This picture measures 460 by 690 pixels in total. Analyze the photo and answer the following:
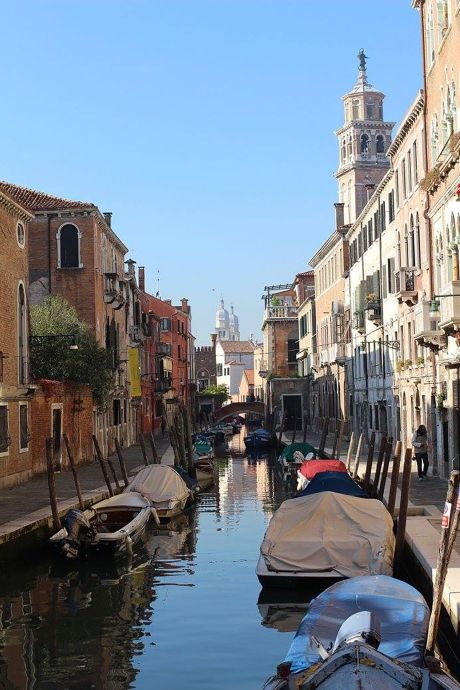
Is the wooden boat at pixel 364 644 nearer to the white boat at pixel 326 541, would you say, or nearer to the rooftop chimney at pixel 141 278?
the white boat at pixel 326 541

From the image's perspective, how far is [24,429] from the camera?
968 inches

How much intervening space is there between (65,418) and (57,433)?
0.64 metres

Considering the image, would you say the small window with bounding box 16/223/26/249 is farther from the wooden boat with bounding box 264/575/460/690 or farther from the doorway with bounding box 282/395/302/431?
the doorway with bounding box 282/395/302/431

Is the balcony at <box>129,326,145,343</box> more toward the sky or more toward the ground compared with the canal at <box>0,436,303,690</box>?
more toward the sky

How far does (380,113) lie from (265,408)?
73.8 ft

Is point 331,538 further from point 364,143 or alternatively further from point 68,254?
point 364,143

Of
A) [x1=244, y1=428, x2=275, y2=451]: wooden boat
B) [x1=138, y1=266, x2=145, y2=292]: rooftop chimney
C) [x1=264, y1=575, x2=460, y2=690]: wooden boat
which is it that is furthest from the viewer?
[x1=138, y1=266, x2=145, y2=292]: rooftop chimney

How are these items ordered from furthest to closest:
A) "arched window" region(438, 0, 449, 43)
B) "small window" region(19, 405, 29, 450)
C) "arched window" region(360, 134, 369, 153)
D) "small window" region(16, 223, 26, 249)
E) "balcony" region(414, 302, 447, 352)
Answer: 1. "arched window" region(360, 134, 369, 153)
2. "small window" region(16, 223, 26, 249)
3. "small window" region(19, 405, 29, 450)
4. "arched window" region(438, 0, 449, 43)
5. "balcony" region(414, 302, 447, 352)

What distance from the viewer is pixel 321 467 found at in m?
24.2

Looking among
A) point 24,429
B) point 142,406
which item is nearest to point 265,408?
point 142,406

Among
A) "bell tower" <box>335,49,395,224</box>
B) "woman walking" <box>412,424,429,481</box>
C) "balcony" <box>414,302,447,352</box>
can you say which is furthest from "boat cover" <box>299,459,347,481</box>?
"bell tower" <box>335,49,395,224</box>

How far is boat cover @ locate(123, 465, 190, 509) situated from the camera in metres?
22.1

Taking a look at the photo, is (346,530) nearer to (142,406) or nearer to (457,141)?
(457,141)

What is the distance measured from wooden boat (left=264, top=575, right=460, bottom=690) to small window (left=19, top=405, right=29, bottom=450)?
50.5 feet
